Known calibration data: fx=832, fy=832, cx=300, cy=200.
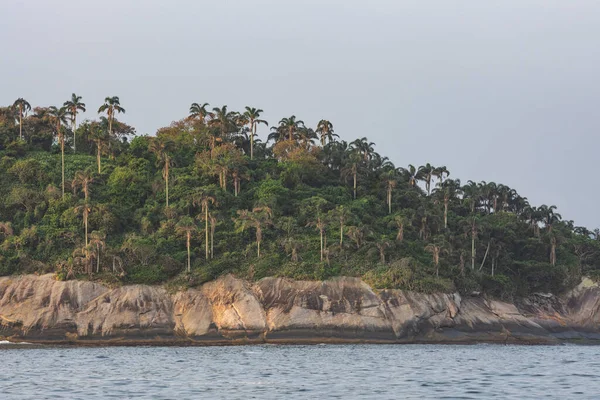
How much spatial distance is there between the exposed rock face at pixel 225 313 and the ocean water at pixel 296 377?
27.3 metres

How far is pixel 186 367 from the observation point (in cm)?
6378

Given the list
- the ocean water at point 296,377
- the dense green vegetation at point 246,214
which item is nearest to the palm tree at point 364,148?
the dense green vegetation at point 246,214

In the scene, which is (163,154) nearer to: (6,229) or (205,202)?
(205,202)

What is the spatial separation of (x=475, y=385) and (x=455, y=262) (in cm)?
8529

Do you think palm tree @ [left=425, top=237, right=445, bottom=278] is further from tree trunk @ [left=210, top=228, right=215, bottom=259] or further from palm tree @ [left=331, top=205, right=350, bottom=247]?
tree trunk @ [left=210, top=228, right=215, bottom=259]

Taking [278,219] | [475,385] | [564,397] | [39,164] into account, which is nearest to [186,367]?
[475,385]

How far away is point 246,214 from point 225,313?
54.6 feet

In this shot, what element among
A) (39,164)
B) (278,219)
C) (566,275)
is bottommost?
(566,275)

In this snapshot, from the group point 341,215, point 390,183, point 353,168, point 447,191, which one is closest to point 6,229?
point 341,215

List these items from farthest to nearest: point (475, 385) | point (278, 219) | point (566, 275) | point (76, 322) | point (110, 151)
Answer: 1. point (110, 151)
2. point (566, 275)
3. point (278, 219)
4. point (76, 322)
5. point (475, 385)

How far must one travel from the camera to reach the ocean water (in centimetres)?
4338

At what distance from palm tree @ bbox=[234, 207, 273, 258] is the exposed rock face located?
8364 millimetres

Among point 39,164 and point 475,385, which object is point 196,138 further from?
point 475,385

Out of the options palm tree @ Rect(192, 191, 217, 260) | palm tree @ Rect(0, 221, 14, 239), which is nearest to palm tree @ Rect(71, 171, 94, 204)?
palm tree @ Rect(0, 221, 14, 239)
